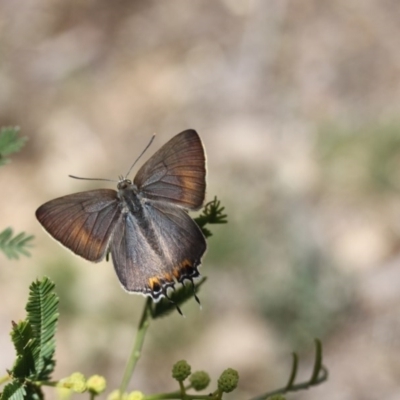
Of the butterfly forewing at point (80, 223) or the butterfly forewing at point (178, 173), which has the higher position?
the butterfly forewing at point (178, 173)

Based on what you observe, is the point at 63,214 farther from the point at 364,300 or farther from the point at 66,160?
the point at 66,160

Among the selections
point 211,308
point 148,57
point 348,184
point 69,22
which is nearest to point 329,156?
point 348,184

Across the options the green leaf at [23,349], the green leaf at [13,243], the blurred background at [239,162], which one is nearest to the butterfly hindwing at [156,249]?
the green leaf at [13,243]

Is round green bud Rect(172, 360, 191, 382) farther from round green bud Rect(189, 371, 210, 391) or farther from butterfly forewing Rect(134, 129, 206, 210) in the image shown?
butterfly forewing Rect(134, 129, 206, 210)

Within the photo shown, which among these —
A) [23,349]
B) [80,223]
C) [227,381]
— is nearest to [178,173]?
[80,223]

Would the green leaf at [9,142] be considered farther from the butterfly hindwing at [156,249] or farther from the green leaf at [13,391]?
the green leaf at [13,391]

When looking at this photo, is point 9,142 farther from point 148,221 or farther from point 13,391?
point 13,391

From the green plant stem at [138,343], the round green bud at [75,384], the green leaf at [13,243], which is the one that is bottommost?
the round green bud at [75,384]

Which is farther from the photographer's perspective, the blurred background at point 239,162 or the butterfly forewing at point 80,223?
the blurred background at point 239,162
